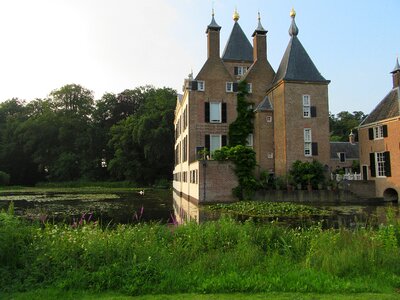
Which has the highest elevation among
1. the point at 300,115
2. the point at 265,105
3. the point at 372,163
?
the point at 265,105

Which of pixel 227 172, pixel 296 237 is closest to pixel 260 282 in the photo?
pixel 296 237

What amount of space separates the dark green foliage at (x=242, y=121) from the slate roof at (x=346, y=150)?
2233cm

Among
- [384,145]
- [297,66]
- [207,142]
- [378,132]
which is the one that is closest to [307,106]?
[297,66]

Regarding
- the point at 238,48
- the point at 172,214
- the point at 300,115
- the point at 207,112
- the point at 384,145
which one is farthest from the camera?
the point at 238,48

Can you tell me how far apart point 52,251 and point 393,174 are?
26616mm

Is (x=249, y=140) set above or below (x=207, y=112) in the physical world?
below

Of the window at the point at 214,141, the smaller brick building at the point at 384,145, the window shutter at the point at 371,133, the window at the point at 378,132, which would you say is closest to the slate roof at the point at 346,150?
the smaller brick building at the point at 384,145

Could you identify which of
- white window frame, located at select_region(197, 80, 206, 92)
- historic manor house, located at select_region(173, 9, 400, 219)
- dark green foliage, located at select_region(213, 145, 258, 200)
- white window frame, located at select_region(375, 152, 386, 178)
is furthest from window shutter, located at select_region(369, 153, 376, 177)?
white window frame, located at select_region(197, 80, 206, 92)

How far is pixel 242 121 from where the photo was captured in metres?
30.8

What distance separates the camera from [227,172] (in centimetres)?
2544

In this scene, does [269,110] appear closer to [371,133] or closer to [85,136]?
[371,133]

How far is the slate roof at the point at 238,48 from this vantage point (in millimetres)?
39406

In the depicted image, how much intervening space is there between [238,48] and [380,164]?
19384 mm

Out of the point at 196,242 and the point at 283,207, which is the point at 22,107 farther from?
the point at 196,242
